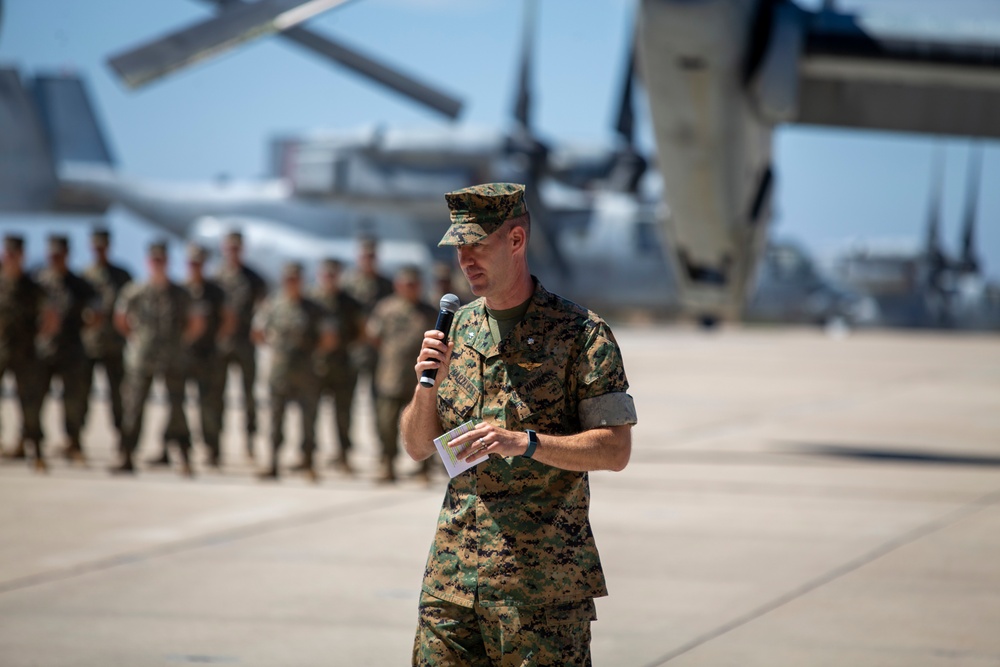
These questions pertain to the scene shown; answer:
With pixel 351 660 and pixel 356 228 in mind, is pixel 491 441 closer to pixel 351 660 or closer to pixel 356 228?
pixel 351 660

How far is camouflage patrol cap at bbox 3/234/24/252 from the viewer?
30.1ft

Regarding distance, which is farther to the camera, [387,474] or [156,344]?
[156,344]

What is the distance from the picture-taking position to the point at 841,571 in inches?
233

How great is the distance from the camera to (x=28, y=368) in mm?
9164

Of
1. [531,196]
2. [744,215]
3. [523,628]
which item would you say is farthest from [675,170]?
[531,196]

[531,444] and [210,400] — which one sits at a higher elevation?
[531,444]

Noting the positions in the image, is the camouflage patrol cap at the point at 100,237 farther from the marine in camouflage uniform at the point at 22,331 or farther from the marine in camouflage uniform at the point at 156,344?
the marine in camouflage uniform at the point at 156,344

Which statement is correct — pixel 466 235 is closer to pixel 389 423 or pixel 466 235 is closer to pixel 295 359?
pixel 389 423

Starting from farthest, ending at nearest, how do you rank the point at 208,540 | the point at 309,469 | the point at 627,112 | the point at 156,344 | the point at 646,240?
the point at 646,240
the point at 627,112
the point at 156,344
the point at 309,469
the point at 208,540

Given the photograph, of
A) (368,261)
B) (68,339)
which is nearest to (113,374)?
(68,339)

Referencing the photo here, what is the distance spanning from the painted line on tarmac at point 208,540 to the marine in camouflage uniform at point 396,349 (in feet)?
2.36

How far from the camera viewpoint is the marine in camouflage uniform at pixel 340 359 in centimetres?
916

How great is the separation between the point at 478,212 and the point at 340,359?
22.0ft

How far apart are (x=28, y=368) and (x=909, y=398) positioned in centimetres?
1165
